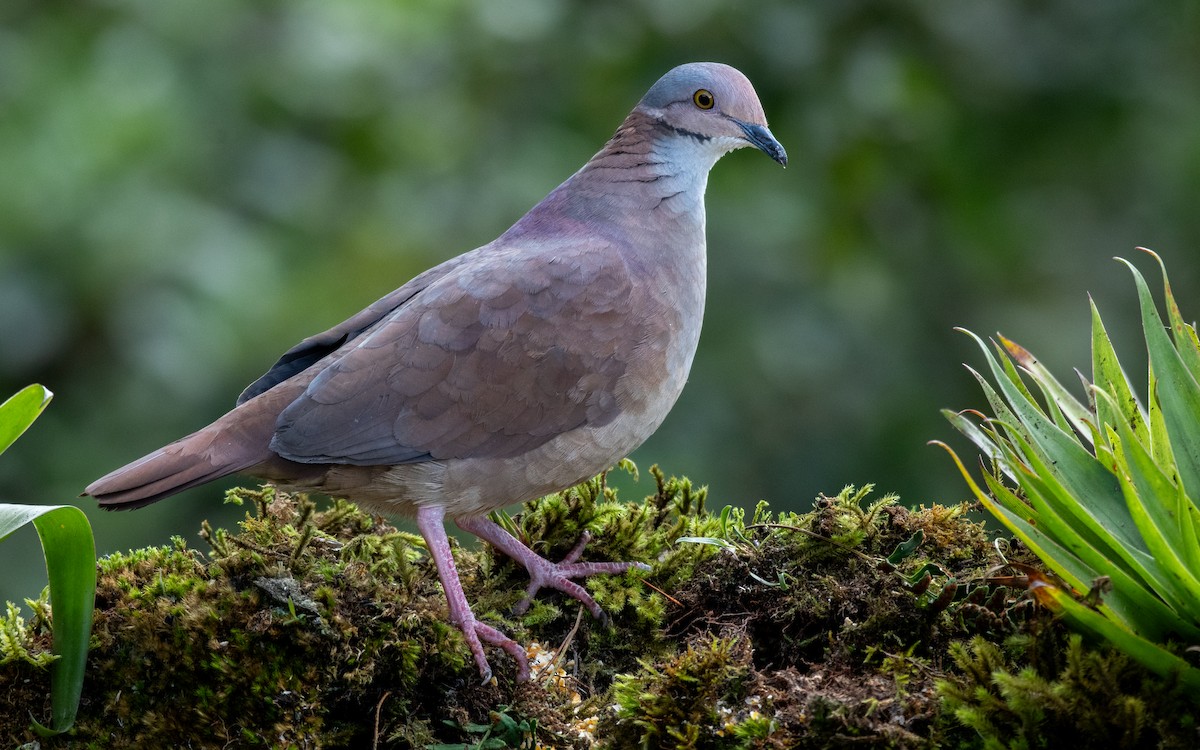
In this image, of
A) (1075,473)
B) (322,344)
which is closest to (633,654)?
(1075,473)

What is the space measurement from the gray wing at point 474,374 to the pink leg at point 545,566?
25 centimetres

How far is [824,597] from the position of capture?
301cm

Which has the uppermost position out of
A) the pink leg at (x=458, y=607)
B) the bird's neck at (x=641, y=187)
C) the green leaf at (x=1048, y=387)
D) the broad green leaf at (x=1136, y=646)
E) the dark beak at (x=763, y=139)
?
the dark beak at (x=763, y=139)

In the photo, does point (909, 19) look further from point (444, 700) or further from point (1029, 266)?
point (444, 700)

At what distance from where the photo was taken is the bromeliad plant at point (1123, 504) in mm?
2305

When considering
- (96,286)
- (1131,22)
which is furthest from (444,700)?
(1131,22)

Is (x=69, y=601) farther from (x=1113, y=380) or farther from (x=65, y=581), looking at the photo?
(x=1113, y=380)

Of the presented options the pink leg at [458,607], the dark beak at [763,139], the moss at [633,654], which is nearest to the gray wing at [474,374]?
the pink leg at [458,607]

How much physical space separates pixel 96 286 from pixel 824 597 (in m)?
3.47

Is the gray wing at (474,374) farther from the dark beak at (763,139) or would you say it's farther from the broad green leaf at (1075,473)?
the broad green leaf at (1075,473)

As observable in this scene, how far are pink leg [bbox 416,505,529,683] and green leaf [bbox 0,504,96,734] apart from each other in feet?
2.94

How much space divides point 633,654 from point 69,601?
1407 millimetres

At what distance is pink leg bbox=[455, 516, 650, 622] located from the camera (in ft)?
11.4

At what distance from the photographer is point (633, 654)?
3.31 meters
